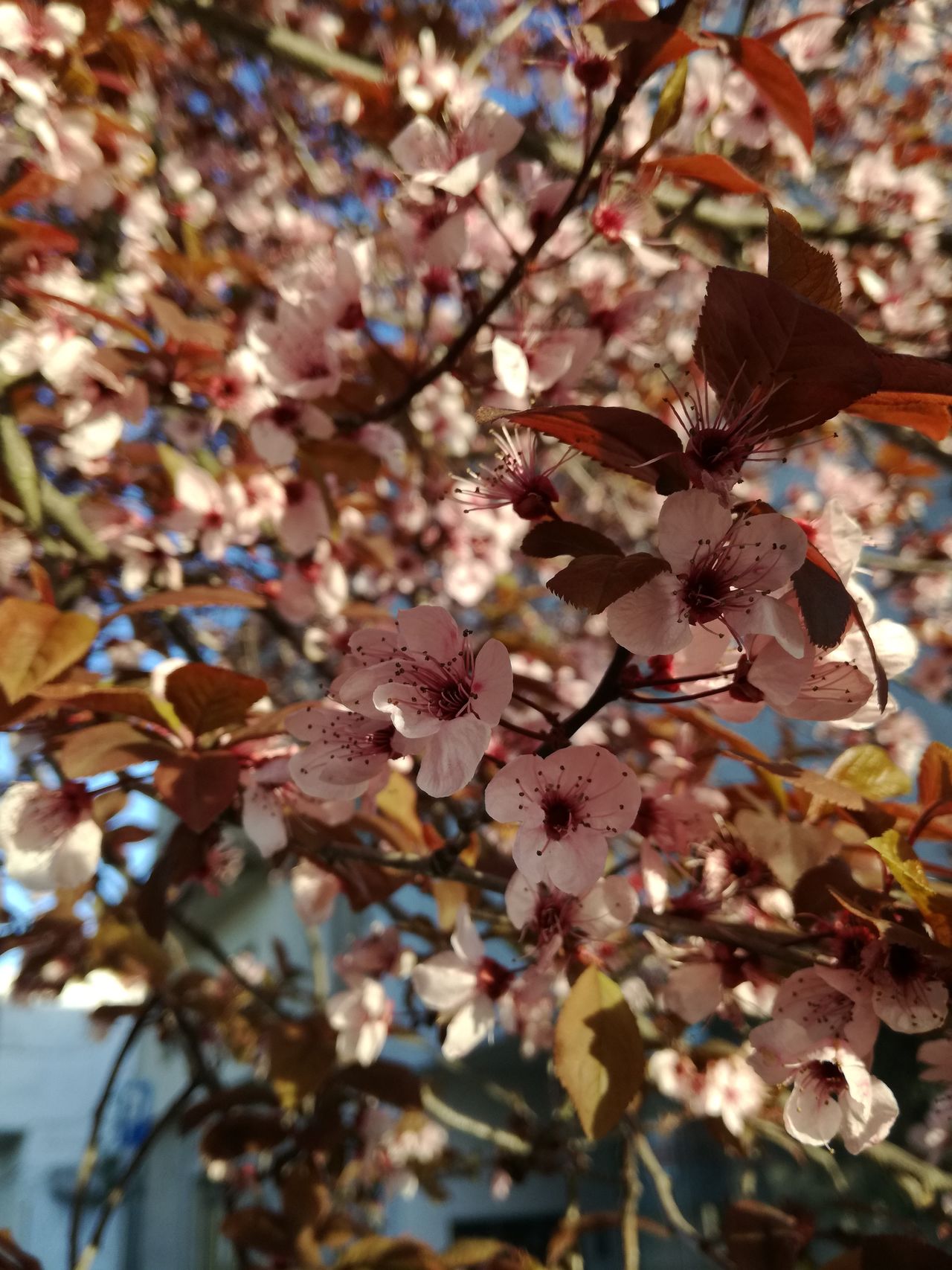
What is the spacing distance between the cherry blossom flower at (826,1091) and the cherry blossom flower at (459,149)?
2.74ft

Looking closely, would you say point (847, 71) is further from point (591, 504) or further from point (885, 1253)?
point (885, 1253)

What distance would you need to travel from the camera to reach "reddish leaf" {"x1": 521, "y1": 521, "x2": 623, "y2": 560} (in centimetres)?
53

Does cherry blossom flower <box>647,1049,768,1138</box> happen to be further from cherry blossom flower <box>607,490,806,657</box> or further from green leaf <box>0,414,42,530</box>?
green leaf <box>0,414,42,530</box>

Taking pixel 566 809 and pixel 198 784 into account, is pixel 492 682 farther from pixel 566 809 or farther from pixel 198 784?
pixel 198 784

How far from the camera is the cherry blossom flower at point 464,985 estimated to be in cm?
82

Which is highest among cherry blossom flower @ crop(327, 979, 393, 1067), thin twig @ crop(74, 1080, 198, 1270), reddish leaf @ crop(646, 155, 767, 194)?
reddish leaf @ crop(646, 155, 767, 194)

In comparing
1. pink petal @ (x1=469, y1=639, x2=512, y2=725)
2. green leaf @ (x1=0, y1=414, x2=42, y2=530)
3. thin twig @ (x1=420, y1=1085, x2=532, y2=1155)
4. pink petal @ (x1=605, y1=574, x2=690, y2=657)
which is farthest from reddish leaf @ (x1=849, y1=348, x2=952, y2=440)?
thin twig @ (x1=420, y1=1085, x2=532, y2=1155)

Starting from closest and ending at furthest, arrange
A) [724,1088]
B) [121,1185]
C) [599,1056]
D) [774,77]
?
[599,1056], [774,77], [724,1088], [121,1185]

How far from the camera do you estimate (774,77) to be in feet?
2.67

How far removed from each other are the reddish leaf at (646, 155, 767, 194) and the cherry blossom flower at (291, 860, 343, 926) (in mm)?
856

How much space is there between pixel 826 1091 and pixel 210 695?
0.59 m

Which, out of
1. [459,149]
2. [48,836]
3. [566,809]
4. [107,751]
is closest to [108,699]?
[107,751]

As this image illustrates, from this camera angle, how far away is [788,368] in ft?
1.60

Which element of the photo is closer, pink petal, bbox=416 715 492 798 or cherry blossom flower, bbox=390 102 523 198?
pink petal, bbox=416 715 492 798
